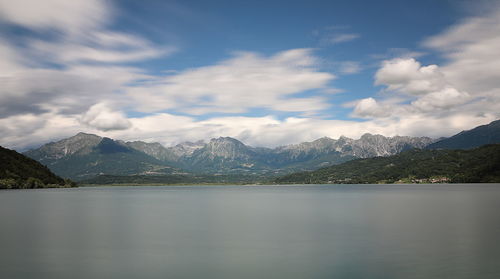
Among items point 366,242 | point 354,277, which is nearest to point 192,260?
point 354,277

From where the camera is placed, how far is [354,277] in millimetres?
32906

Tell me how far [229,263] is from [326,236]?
23.0 m

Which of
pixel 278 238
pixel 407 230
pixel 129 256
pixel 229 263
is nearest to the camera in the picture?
pixel 229 263

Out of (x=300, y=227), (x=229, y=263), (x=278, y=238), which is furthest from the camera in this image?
(x=300, y=227)

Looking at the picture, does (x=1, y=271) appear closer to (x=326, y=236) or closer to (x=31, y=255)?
(x=31, y=255)

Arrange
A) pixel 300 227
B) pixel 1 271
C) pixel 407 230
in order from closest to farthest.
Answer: pixel 1 271 < pixel 407 230 < pixel 300 227

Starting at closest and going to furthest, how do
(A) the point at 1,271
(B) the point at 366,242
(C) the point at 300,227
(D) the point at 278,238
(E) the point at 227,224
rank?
1. (A) the point at 1,271
2. (B) the point at 366,242
3. (D) the point at 278,238
4. (C) the point at 300,227
5. (E) the point at 227,224

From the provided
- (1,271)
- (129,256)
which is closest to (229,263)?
(129,256)

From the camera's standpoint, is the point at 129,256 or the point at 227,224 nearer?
the point at 129,256

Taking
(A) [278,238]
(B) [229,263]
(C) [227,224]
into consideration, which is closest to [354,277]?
(B) [229,263]

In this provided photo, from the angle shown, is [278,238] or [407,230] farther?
[407,230]

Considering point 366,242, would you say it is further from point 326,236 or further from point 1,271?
point 1,271

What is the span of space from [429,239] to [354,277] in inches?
991

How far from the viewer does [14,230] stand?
211 ft
